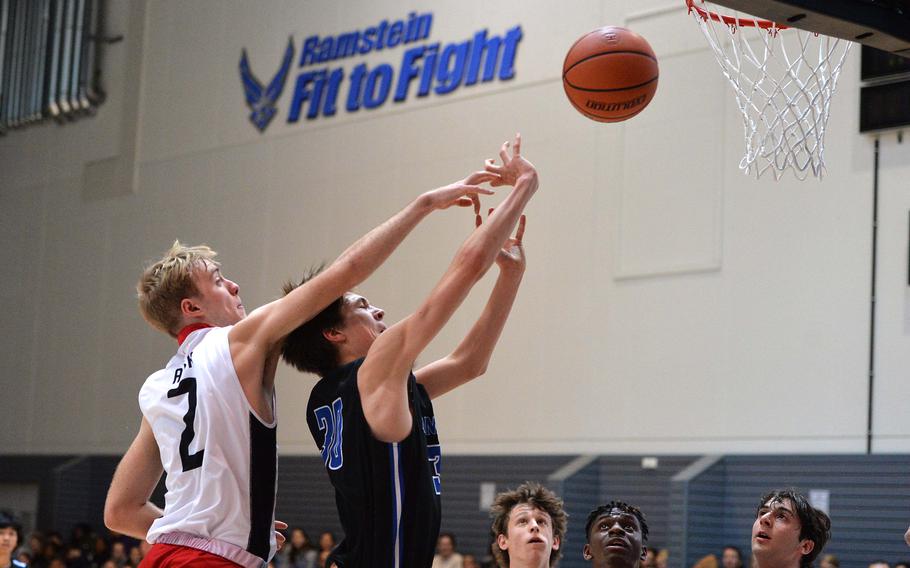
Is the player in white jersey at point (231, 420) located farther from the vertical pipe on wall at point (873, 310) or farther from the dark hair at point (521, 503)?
the vertical pipe on wall at point (873, 310)

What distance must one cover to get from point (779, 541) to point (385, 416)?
285cm

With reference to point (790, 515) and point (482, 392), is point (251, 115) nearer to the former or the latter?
point (482, 392)

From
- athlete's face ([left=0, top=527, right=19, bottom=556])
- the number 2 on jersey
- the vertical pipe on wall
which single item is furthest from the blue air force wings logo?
the number 2 on jersey

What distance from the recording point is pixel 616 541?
518cm

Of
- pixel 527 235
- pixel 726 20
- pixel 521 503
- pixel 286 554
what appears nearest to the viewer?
pixel 521 503

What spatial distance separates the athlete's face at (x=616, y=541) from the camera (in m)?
5.17

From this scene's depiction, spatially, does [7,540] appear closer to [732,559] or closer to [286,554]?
[286,554]

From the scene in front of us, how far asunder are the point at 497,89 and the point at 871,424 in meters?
6.65

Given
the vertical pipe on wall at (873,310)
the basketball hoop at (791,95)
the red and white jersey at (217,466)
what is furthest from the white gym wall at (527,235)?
the red and white jersey at (217,466)

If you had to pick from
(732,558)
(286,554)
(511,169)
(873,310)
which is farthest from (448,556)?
(511,169)

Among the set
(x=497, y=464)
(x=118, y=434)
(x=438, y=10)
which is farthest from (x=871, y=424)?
(x=118, y=434)

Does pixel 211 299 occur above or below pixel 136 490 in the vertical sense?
above

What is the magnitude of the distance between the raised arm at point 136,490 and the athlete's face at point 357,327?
0.74 metres

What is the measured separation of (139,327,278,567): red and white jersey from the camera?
139 inches
